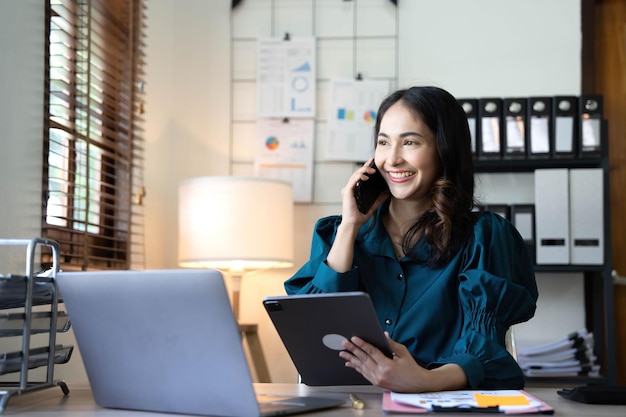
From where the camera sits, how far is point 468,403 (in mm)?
1136

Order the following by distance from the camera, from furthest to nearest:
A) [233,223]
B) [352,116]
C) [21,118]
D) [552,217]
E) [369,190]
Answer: [352,116]
[552,217]
[233,223]
[21,118]
[369,190]

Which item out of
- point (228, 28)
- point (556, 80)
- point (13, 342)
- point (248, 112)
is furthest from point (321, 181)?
point (13, 342)

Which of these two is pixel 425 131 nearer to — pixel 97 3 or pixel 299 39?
pixel 97 3

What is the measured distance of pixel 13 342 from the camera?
2.12 metres

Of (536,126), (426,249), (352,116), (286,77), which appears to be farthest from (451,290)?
(286,77)

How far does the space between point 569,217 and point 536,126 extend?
367 millimetres

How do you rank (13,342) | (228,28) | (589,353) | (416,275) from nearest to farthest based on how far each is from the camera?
(416,275) → (13,342) → (589,353) → (228,28)

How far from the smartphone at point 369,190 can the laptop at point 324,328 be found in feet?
1.55

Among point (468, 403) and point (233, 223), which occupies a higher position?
point (233, 223)

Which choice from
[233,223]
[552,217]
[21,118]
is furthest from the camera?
[552,217]

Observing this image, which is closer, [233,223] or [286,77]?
[233,223]

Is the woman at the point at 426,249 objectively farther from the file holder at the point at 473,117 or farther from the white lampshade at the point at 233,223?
the file holder at the point at 473,117

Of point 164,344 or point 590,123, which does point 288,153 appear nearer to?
point 590,123

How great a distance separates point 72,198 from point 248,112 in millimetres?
1186
